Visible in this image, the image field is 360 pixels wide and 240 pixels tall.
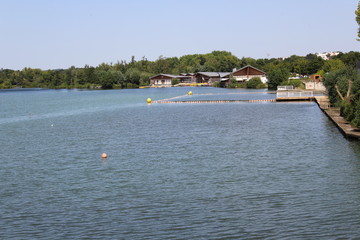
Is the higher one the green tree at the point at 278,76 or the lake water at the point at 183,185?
the green tree at the point at 278,76

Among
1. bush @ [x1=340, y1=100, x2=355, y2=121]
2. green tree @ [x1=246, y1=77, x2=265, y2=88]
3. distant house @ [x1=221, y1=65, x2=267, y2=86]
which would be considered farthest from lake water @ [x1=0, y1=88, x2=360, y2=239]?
distant house @ [x1=221, y1=65, x2=267, y2=86]

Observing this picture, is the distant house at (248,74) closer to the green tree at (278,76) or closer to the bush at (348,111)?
the green tree at (278,76)

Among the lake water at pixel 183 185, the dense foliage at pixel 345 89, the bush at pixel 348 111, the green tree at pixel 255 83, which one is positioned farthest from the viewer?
the green tree at pixel 255 83

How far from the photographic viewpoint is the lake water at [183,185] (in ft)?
59.6

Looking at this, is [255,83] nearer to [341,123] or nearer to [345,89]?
[345,89]

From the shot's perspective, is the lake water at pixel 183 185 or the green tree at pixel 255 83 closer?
the lake water at pixel 183 185

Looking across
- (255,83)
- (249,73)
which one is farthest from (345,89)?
(249,73)

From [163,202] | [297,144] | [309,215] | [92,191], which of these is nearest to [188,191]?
[163,202]

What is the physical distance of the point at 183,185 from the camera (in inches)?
968

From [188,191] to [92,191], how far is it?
4727mm

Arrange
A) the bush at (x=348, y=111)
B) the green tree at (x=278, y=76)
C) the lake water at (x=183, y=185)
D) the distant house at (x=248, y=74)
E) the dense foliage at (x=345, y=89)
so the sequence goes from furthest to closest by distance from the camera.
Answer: the distant house at (x=248, y=74) < the green tree at (x=278, y=76) < the dense foliage at (x=345, y=89) < the bush at (x=348, y=111) < the lake water at (x=183, y=185)

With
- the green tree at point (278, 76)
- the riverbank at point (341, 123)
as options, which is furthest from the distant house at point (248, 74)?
the riverbank at point (341, 123)

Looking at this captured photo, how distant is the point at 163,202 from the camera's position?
21.6 metres

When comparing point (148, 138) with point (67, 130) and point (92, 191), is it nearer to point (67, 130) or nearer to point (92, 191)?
point (67, 130)
